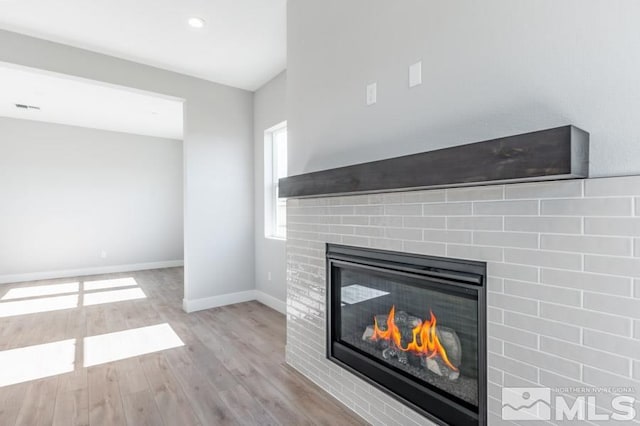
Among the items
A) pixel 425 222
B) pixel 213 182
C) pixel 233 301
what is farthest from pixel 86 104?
pixel 425 222

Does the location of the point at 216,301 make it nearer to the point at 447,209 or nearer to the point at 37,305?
the point at 37,305

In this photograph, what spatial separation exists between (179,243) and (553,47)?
7600 millimetres

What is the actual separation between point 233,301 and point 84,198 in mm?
4299

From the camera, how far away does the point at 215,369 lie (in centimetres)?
260

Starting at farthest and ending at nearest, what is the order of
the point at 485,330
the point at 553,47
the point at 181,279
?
the point at 181,279 → the point at 485,330 → the point at 553,47

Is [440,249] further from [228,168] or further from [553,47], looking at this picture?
[228,168]

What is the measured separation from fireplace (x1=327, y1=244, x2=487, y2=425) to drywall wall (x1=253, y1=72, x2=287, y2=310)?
→ 6.16ft

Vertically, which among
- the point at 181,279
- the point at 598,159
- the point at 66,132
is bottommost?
the point at 181,279

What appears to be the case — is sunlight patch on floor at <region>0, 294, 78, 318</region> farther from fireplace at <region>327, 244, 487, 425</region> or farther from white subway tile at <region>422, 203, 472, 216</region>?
white subway tile at <region>422, 203, 472, 216</region>

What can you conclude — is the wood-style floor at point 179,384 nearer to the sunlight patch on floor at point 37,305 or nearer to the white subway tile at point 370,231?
the sunlight patch on floor at point 37,305

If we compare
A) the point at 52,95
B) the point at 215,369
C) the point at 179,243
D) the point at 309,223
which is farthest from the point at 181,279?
the point at 309,223

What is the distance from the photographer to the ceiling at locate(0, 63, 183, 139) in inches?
163

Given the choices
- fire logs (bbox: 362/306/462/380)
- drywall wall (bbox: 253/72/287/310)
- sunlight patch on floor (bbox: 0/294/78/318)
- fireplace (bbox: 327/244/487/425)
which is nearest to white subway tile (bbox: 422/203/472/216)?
fireplace (bbox: 327/244/487/425)

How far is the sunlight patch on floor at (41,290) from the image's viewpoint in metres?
4.86
